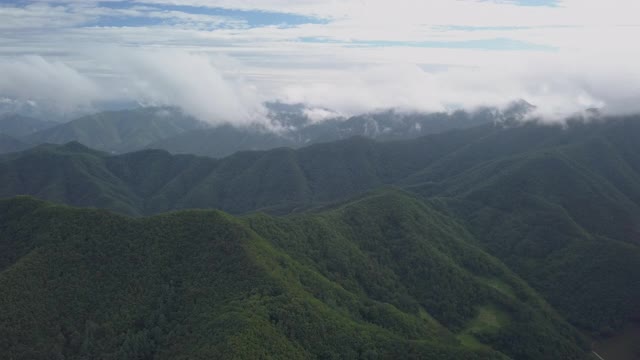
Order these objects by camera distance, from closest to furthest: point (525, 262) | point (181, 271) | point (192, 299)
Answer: point (192, 299), point (181, 271), point (525, 262)

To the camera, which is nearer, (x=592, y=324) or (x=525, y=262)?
(x=592, y=324)

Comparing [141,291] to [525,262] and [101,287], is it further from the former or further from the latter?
[525,262]

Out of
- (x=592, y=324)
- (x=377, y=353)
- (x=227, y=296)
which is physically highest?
(x=227, y=296)

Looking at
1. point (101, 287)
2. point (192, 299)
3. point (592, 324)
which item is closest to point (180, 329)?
point (192, 299)

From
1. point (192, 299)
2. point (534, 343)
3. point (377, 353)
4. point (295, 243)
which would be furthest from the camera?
point (295, 243)

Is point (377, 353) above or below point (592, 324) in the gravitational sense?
above

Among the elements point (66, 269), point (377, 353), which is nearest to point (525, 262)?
A: point (377, 353)

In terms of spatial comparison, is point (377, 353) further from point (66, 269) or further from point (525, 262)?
point (525, 262)
